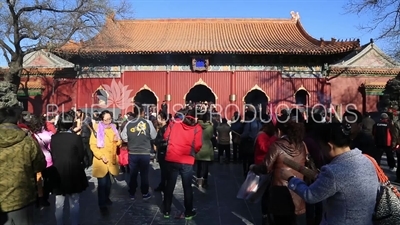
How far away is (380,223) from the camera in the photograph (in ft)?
6.94

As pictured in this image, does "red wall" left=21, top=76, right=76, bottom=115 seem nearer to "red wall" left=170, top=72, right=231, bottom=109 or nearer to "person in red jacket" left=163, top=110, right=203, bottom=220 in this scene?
"red wall" left=170, top=72, right=231, bottom=109

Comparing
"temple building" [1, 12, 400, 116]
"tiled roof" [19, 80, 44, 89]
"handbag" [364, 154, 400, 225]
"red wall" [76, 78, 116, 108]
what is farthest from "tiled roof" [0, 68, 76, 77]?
"handbag" [364, 154, 400, 225]

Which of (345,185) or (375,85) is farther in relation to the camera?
(375,85)

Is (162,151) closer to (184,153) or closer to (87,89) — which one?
(184,153)

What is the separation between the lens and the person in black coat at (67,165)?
13.7 ft

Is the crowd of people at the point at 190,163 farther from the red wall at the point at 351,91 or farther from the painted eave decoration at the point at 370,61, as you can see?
the painted eave decoration at the point at 370,61

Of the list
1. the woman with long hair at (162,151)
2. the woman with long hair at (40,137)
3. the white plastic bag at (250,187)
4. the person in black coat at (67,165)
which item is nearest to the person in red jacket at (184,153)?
the woman with long hair at (162,151)

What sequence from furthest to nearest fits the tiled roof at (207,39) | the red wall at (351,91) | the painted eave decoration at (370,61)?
the painted eave decoration at (370,61) < the red wall at (351,91) < the tiled roof at (207,39)

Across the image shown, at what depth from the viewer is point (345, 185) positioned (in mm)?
2057

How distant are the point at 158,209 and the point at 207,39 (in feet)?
45.7

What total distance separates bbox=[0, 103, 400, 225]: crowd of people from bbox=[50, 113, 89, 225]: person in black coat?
1 centimetres

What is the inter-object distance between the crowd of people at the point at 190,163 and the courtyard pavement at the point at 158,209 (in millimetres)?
164

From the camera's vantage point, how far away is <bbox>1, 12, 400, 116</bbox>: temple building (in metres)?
16.4

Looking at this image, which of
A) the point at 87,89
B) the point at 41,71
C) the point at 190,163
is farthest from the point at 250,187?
the point at 41,71
